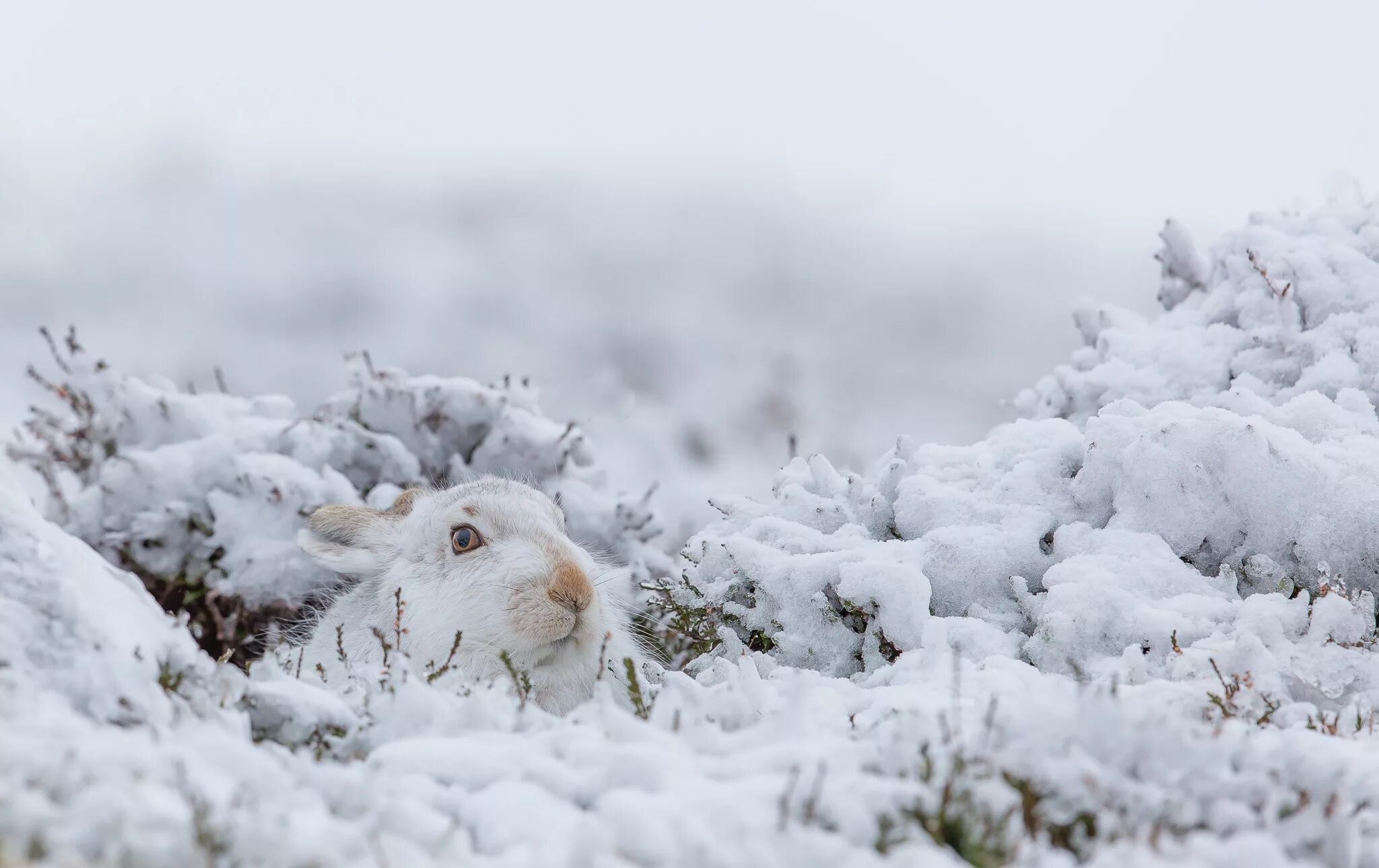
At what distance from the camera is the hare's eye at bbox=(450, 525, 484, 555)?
192 inches

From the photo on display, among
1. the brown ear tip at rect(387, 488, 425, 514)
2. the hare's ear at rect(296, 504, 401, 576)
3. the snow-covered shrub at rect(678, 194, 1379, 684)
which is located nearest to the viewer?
the snow-covered shrub at rect(678, 194, 1379, 684)

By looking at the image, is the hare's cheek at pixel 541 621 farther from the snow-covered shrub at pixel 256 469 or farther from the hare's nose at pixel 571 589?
the snow-covered shrub at pixel 256 469

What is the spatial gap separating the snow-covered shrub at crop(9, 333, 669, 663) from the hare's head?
1.18 m

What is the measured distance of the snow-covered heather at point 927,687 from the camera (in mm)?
2066

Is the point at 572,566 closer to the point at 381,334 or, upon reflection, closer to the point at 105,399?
the point at 105,399

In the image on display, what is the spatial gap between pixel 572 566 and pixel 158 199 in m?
24.7

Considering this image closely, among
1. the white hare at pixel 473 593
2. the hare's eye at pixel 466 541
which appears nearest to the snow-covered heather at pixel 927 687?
the white hare at pixel 473 593

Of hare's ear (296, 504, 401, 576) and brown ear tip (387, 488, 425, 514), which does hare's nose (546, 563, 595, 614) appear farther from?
brown ear tip (387, 488, 425, 514)

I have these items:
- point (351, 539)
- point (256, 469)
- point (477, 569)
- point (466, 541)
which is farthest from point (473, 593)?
point (256, 469)

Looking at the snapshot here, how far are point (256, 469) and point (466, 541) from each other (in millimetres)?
2276

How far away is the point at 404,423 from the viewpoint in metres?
7.22

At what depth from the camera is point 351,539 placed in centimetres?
538

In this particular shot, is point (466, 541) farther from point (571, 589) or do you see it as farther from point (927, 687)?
point (927, 687)

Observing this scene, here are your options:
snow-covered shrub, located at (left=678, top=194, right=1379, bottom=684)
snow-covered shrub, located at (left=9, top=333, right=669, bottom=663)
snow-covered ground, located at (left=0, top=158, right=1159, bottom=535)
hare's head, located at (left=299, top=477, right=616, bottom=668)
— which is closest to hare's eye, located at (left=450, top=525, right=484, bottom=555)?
hare's head, located at (left=299, top=477, right=616, bottom=668)
